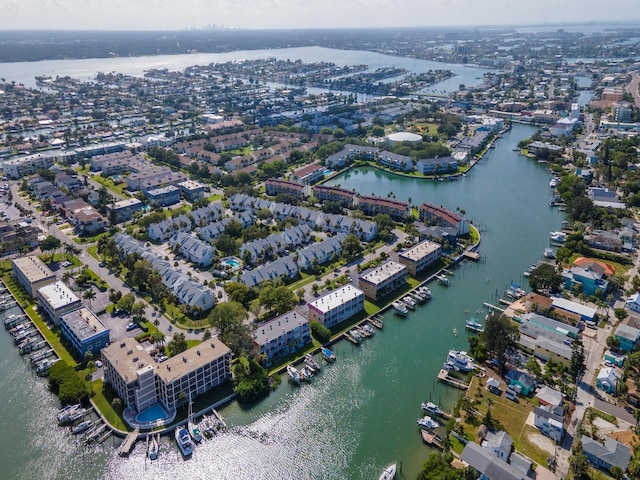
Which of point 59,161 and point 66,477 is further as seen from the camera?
point 59,161

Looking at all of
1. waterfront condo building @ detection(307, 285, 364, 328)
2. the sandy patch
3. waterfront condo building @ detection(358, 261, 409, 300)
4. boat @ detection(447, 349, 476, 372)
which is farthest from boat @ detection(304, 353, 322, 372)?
the sandy patch

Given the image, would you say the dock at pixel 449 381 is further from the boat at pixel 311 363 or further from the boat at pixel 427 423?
the boat at pixel 311 363

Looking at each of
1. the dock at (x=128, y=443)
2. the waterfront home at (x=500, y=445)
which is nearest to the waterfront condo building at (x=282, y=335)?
the dock at (x=128, y=443)

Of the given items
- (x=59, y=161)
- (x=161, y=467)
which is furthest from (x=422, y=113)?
(x=161, y=467)

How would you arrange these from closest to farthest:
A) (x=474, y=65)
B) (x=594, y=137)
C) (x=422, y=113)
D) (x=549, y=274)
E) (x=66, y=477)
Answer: (x=66, y=477) < (x=549, y=274) < (x=594, y=137) < (x=422, y=113) < (x=474, y=65)

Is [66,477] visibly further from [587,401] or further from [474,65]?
[474,65]
